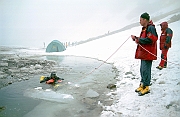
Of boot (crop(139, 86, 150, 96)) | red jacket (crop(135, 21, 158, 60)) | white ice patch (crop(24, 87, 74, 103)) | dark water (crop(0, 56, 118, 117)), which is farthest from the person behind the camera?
white ice patch (crop(24, 87, 74, 103))

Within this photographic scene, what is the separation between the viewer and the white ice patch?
4.99m

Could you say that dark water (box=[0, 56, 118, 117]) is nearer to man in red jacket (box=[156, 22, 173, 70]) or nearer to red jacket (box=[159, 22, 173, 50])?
man in red jacket (box=[156, 22, 173, 70])

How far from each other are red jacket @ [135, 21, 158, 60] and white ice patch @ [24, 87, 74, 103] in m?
2.68

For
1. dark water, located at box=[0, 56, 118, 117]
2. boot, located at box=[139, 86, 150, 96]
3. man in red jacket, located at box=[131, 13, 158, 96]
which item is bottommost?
dark water, located at box=[0, 56, 118, 117]

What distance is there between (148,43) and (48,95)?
3633mm

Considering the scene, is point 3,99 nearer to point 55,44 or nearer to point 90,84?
point 90,84

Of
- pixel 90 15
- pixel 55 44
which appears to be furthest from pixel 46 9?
pixel 55 44

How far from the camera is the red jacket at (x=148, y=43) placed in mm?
3865

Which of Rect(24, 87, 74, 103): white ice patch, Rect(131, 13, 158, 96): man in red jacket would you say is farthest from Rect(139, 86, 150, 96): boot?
Rect(24, 87, 74, 103): white ice patch

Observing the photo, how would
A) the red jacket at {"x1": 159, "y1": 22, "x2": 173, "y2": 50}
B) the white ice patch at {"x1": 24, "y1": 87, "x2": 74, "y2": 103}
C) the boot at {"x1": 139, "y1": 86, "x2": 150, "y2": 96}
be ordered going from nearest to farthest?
the boot at {"x1": 139, "y1": 86, "x2": 150, "y2": 96} → the white ice patch at {"x1": 24, "y1": 87, "x2": 74, "y2": 103} → the red jacket at {"x1": 159, "y1": 22, "x2": 173, "y2": 50}

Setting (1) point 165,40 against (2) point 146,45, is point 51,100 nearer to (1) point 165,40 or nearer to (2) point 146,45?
(2) point 146,45

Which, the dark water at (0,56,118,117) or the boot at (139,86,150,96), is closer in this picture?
the dark water at (0,56,118,117)

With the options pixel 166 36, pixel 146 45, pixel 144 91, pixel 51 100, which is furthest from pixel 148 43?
pixel 51 100

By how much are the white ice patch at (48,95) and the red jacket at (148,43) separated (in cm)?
268
